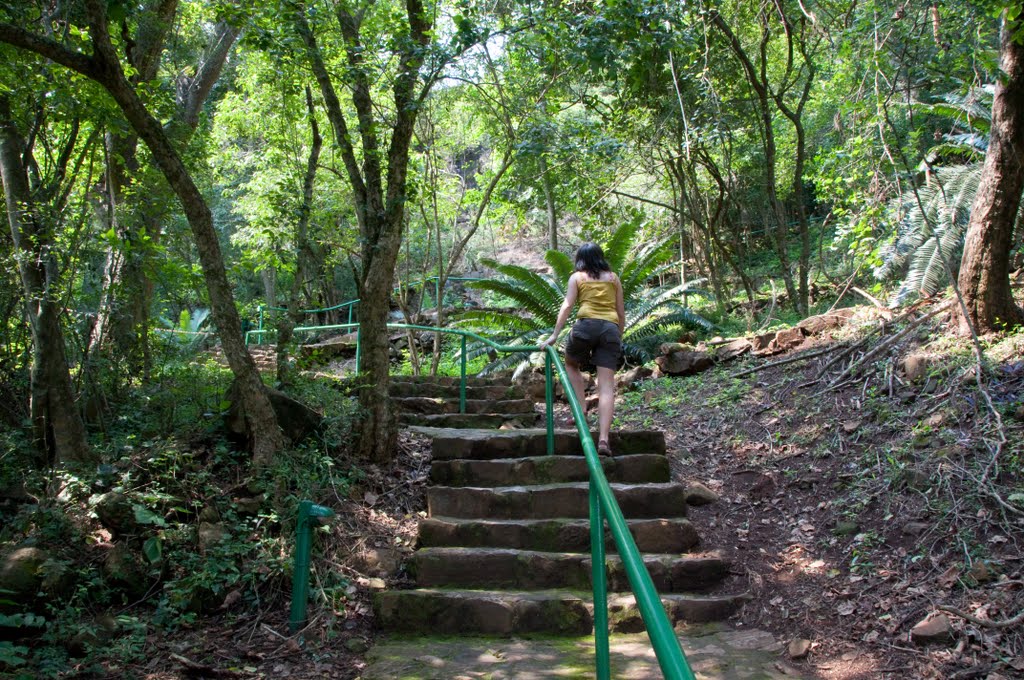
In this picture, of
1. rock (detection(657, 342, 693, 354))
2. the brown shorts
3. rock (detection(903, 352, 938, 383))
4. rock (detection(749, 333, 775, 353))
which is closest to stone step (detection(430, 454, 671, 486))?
the brown shorts

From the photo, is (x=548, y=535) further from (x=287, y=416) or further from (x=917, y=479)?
(x=917, y=479)

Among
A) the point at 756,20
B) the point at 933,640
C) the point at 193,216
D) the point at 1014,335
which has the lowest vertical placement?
the point at 933,640

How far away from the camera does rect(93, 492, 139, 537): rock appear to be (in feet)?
14.0

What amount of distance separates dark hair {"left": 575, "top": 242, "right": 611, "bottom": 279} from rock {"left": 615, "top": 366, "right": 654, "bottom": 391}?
12.2 feet

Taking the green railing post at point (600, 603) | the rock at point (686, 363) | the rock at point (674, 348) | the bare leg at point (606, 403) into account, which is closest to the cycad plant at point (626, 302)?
the rock at point (674, 348)

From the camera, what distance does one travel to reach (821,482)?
5.10m

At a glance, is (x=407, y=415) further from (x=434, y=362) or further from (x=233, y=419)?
(x=434, y=362)

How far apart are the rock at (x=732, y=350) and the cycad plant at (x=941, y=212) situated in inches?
66.4

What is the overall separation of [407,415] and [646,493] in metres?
2.63

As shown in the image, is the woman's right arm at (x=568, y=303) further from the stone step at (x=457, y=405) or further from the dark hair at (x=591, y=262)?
the stone step at (x=457, y=405)

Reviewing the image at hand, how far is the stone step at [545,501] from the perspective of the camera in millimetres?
4930

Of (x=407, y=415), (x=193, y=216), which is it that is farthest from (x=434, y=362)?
(x=193, y=216)

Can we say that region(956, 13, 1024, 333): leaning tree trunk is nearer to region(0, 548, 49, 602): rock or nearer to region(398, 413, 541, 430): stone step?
region(398, 413, 541, 430): stone step

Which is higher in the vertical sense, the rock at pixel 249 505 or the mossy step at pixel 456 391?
the mossy step at pixel 456 391
